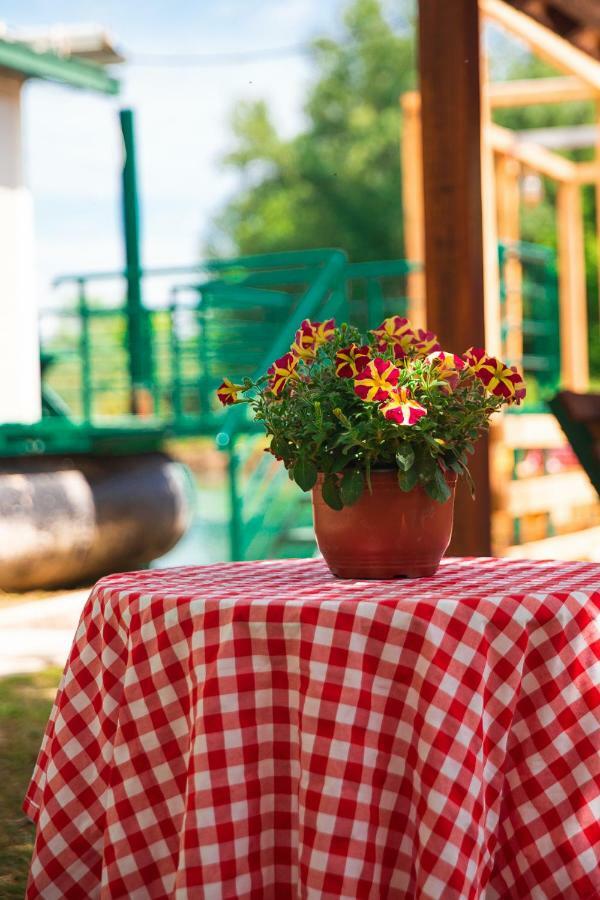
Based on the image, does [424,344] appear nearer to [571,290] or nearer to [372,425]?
[372,425]

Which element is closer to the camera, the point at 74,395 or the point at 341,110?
the point at 74,395

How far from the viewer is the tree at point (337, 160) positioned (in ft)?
109

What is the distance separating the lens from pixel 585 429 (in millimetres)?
5105

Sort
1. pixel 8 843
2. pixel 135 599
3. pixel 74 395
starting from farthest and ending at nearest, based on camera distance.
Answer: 1. pixel 74 395
2. pixel 8 843
3. pixel 135 599

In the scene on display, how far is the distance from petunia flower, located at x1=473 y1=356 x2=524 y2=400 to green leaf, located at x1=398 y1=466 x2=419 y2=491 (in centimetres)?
24

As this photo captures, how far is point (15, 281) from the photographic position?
1039cm

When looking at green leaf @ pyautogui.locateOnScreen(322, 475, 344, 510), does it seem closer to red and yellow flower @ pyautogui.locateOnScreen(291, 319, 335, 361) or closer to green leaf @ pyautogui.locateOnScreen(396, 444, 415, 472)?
green leaf @ pyautogui.locateOnScreen(396, 444, 415, 472)

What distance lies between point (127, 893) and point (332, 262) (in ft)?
23.8

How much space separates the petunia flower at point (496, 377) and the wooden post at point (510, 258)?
8001mm

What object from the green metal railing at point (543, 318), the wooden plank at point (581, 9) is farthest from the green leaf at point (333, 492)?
the green metal railing at point (543, 318)

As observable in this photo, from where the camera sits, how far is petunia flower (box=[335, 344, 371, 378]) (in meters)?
2.75

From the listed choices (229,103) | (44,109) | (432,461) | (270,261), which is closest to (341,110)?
(229,103)

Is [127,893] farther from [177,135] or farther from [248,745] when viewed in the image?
[177,135]

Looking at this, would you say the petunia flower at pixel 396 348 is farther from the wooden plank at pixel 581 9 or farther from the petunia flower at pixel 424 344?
the wooden plank at pixel 581 9
